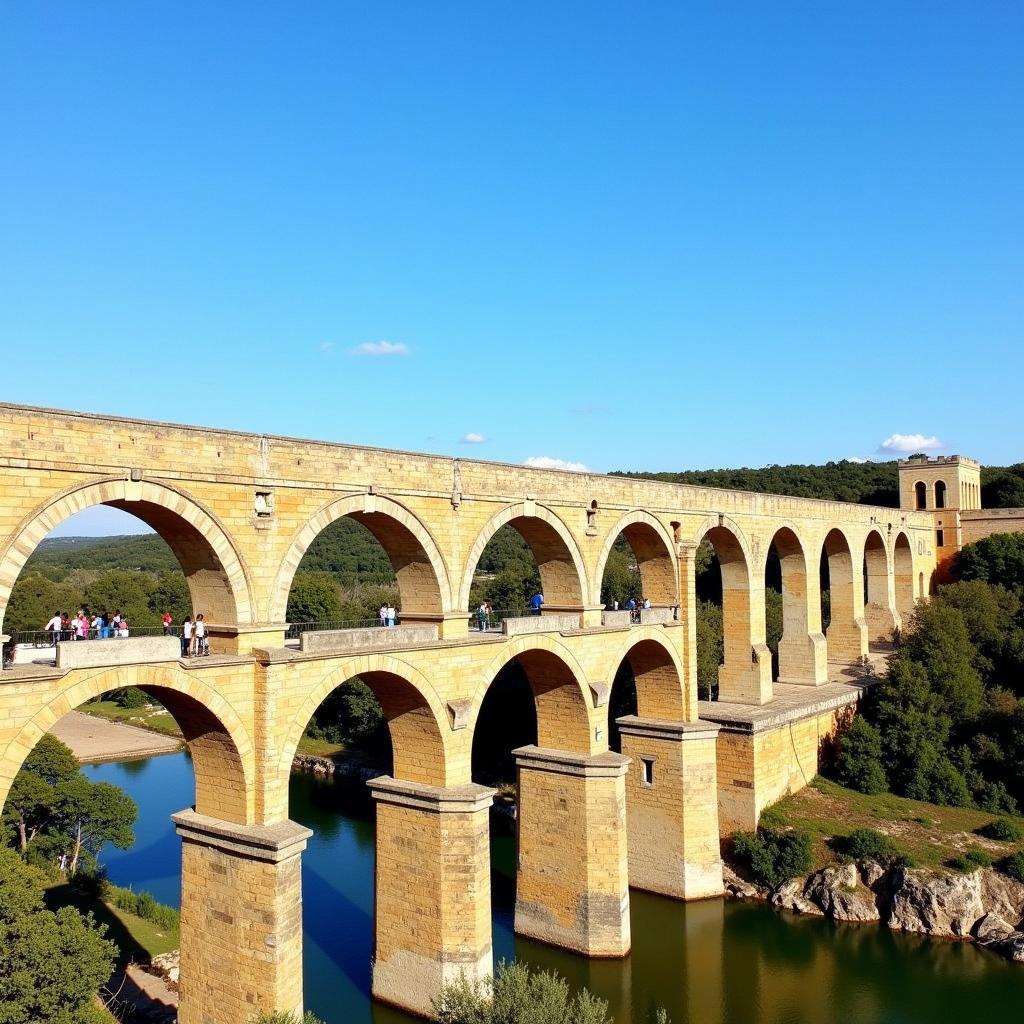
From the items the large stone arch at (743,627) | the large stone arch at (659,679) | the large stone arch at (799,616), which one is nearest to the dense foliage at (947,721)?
the large stone arch at (799,616)

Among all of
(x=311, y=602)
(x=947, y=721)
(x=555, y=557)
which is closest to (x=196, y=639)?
(x=555, y=557)

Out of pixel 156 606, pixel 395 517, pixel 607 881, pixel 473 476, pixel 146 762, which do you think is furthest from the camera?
pixel 156 606

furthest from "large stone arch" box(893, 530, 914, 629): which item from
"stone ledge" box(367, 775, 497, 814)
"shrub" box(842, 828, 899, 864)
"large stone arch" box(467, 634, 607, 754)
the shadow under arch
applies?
"stone ledge" box(367, 775, 497, 814)

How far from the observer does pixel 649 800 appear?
820 inches

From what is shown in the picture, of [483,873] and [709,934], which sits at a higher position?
[483,873]

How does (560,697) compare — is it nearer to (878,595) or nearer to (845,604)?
(845,604)

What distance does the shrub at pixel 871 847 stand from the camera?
1997 centimetres

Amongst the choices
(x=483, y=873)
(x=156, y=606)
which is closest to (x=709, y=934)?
(x=483, y=873)

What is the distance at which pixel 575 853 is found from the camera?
17.9 metres

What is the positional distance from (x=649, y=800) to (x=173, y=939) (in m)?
10.6

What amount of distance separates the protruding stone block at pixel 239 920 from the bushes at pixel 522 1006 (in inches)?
86.7

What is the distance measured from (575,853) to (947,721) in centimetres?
1220

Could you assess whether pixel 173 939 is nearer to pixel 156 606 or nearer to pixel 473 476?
pixel 473 476

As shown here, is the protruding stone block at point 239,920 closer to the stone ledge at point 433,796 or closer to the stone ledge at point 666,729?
the stone ledge at point 433,796
